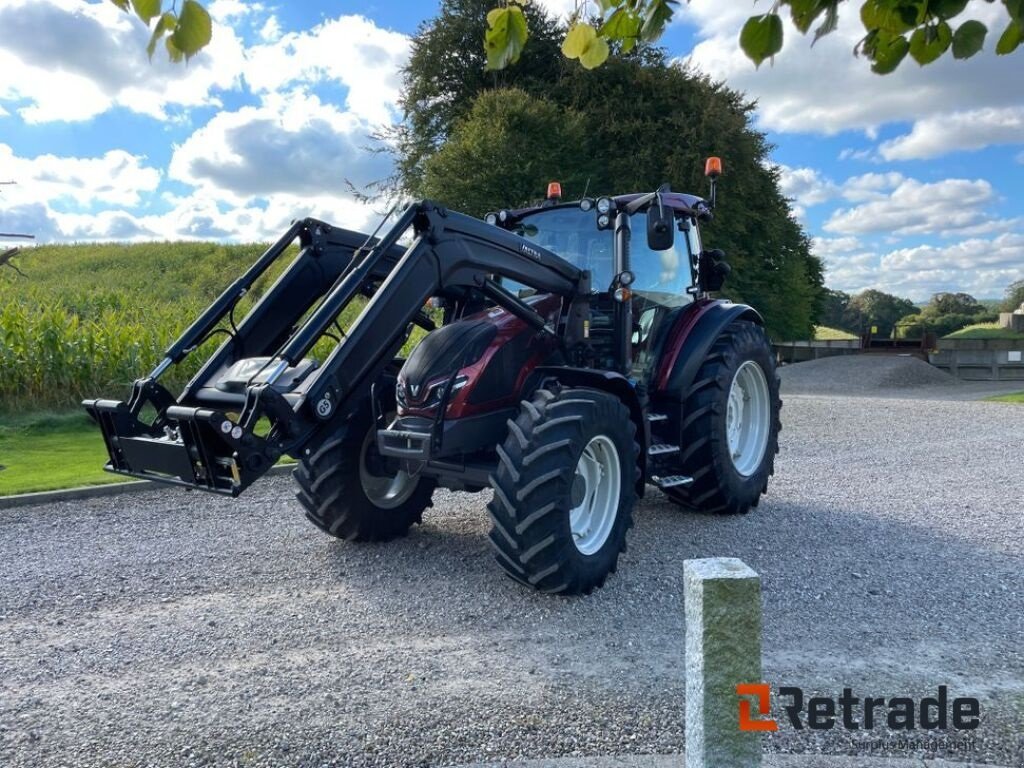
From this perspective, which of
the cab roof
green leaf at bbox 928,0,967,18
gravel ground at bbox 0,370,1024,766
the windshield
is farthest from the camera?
the cab roof

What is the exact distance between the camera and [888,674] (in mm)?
3777

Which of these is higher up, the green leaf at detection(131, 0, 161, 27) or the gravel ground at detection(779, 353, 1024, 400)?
the green leaf at detection(131, 0, 161, 27)

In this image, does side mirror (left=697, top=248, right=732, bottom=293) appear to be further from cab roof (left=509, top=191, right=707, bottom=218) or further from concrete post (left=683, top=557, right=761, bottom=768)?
concrete post (left=683, top=557, right=761, bottom=768)

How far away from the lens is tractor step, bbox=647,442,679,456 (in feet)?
19.2

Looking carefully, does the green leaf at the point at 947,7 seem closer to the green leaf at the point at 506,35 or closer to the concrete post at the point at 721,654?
the green leaf at the point at 506,35

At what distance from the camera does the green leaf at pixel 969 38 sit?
2139mm

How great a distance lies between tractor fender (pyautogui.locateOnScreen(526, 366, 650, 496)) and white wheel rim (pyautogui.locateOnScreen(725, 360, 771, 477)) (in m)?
1.77

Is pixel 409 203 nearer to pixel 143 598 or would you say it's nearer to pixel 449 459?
pixel 449 459

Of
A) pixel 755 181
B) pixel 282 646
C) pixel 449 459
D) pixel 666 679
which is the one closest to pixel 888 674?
pixel 666 679

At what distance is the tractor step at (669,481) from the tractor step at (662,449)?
177mm

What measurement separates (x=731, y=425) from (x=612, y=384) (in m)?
2.12

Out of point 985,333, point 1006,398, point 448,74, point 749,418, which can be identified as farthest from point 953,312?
point 749,418

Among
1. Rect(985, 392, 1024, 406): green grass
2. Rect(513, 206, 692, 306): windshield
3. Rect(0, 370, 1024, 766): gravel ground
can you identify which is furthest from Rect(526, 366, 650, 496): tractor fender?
Rect(985, 392, 1024, 406): green grass

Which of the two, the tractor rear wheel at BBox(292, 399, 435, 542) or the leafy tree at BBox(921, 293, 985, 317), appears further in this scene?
the leafy tree at BBox(921, 293, 985, 317)
